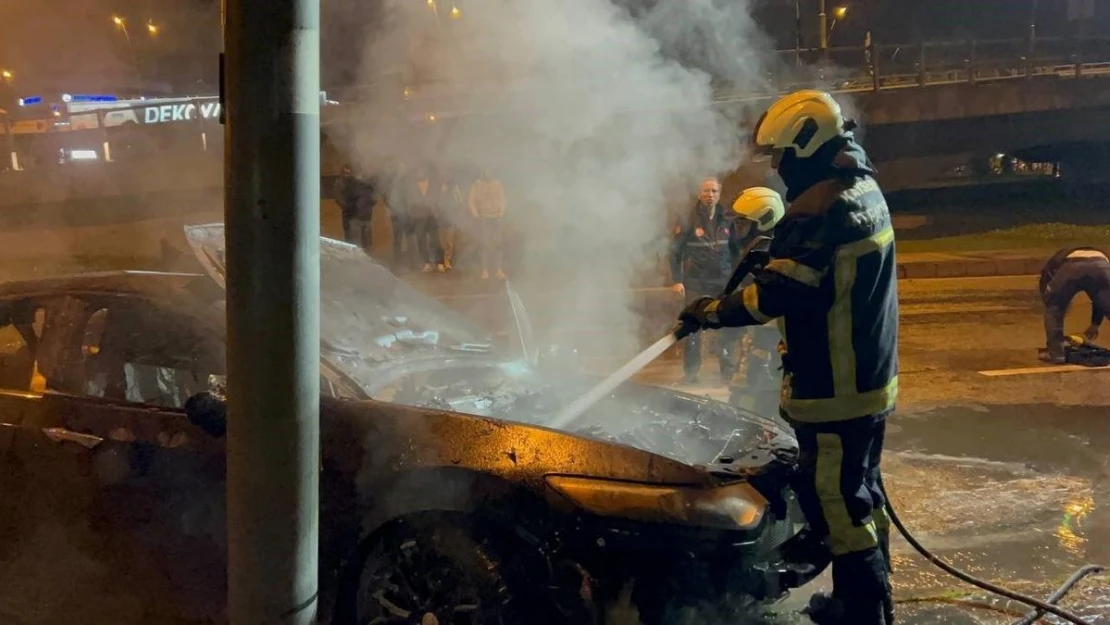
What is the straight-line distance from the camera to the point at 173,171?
65.3ft

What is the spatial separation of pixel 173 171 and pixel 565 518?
63.0ft

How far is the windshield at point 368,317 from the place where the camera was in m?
3.70

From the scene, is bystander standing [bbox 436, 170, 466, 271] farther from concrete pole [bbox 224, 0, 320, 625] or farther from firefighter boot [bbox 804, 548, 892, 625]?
concrete pole [bbox 224, 0, 320, 625]

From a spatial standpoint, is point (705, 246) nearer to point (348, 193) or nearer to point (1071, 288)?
point (1071, 288)

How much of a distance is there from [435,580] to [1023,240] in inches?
758

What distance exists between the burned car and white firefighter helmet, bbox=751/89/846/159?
1146 millimetres

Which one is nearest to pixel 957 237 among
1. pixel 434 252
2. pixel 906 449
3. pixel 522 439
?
pixel 434 252

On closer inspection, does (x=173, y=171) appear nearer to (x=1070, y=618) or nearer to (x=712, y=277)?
(x=712, y=277)

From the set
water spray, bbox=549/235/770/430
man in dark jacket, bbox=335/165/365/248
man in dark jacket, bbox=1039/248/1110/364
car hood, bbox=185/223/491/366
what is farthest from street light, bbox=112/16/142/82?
water spray, bbox=549/235/770/430

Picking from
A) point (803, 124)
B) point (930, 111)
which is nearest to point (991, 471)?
point (803, 124)

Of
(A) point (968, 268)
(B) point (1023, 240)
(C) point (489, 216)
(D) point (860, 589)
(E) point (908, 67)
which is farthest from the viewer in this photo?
(E) point (908, 67)

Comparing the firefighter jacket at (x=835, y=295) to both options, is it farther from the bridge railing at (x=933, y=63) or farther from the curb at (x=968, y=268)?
the bridge railing at (x=933, y=63)

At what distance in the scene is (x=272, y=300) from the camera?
2.32m

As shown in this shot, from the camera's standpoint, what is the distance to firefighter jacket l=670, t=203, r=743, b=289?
7.84m
